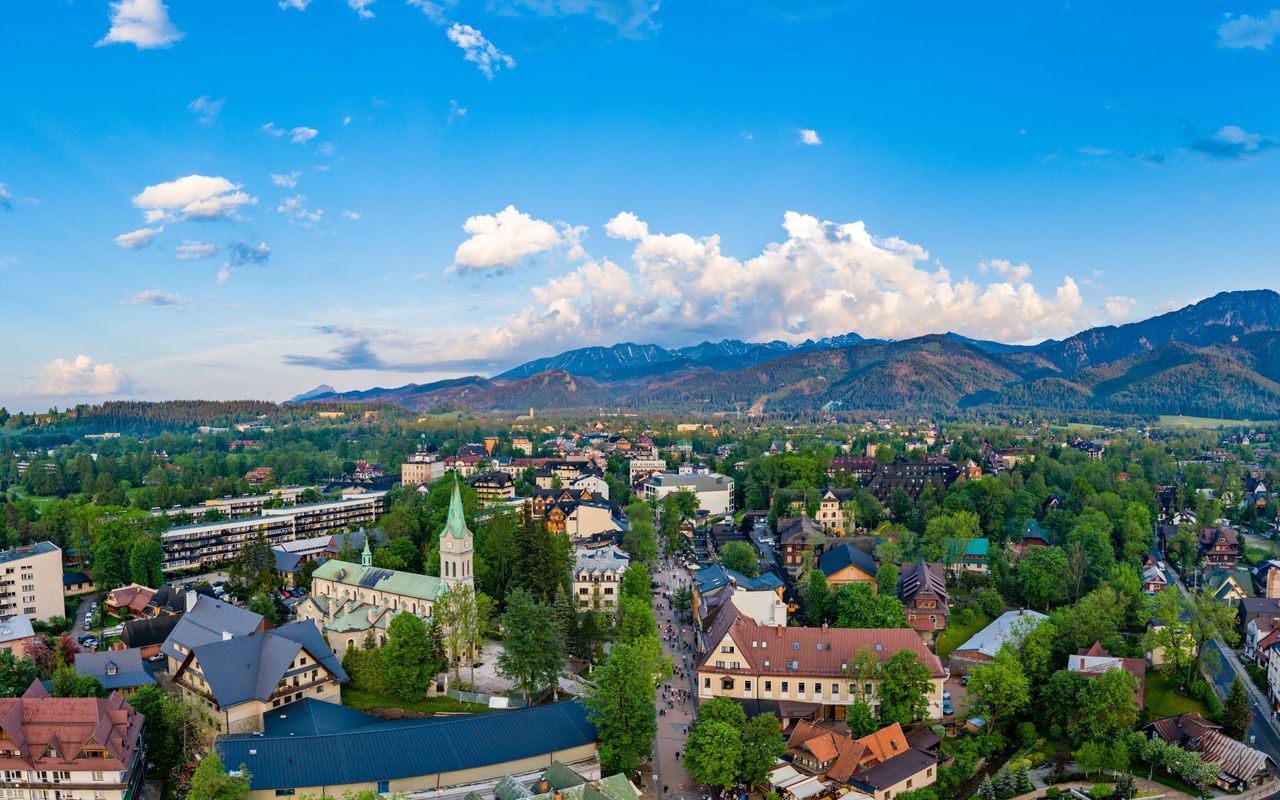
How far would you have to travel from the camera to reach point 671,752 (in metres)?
39.7

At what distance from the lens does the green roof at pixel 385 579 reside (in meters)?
51.5

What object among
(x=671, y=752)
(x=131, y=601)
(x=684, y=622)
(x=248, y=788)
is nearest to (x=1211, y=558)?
(x=684, y=622)

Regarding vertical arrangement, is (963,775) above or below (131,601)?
below

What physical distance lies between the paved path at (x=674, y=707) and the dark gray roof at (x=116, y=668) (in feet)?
84.4

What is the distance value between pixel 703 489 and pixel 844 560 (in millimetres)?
39585

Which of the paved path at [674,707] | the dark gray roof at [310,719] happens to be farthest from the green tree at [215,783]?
the paved path at [674,707]

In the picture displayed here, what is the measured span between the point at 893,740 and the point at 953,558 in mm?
34398

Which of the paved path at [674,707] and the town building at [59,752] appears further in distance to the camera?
the paved path at [674,707]

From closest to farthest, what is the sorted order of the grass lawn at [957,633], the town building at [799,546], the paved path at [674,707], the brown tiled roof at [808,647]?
the paved path at [674,707] → the brown tiled roof at [808,647] → the grass lawn at [957,633] → the town building at [799,546]

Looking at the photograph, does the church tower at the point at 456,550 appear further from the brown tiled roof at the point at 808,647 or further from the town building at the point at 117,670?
the town building at the point at 117,670

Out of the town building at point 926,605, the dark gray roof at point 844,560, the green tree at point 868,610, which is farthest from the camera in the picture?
the dark gray roof at point 844,560

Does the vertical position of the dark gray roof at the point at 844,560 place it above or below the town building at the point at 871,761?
above

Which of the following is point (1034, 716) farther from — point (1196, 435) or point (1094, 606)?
point (1196, 435)

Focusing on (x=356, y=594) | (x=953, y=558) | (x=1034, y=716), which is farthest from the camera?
(x=953, y=558)
